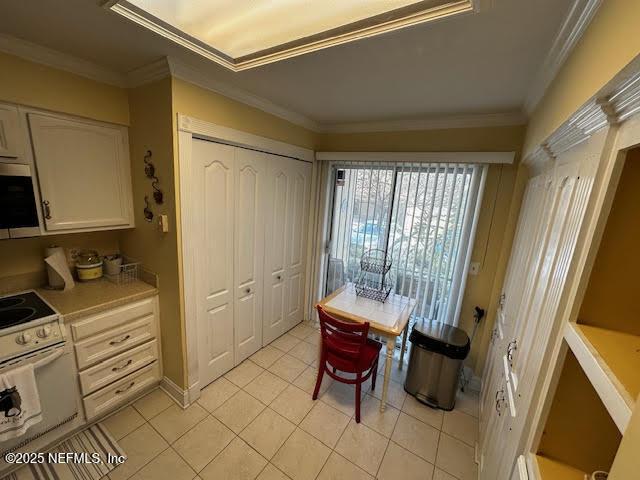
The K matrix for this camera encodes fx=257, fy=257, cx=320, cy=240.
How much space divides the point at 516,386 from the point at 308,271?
92.0 inches

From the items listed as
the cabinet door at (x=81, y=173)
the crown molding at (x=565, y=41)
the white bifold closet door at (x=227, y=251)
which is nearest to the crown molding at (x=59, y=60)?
the cabinet door at (x=81, y=173)

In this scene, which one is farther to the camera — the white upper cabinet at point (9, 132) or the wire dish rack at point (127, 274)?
the wire dish rack at point (127, 274)

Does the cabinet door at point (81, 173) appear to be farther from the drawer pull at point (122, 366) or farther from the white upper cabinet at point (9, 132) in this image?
the drawer pull at point (122, 366)

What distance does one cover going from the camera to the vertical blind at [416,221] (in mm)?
2312

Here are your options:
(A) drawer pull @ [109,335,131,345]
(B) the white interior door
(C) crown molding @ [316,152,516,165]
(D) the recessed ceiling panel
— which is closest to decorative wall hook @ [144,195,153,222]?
(B) the white interior door

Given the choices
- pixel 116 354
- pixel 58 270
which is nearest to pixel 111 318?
pixel 116 354

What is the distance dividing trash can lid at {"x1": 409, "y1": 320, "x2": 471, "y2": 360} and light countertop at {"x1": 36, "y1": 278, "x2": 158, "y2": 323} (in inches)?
84.6

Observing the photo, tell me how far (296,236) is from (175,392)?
69.3 inches

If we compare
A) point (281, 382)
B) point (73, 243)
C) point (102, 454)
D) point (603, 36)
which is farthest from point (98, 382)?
point (603, 36)

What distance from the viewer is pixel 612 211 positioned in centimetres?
64

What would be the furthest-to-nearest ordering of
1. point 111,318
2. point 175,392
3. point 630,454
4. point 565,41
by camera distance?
1. point 175,392
2. point 111,318
3. point 565,41
4. point 630,454

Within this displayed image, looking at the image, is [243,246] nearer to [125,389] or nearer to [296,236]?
[296,236]

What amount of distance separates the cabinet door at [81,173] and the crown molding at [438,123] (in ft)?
6.45

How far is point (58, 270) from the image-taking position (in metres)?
1.83
